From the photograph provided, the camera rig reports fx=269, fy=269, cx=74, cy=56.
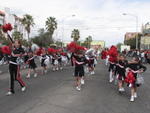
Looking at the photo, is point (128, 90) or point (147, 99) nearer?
point (147, 99)

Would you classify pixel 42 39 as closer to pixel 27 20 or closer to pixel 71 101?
pixel 27 20

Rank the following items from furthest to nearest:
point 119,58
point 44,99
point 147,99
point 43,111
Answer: point 119,58 < point 147,99 < point 44,99 < point 43,111

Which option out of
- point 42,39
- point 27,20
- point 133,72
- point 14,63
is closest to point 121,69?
point 133,72

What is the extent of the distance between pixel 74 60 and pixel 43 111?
391 centimetres

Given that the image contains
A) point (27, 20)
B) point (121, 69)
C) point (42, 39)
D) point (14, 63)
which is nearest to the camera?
point (14, 63)

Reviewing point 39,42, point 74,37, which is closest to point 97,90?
point 39,42

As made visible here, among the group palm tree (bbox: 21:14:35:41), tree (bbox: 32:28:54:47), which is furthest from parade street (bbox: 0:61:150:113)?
tree (bbox: 32:28:54:47)

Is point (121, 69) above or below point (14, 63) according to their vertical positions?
below

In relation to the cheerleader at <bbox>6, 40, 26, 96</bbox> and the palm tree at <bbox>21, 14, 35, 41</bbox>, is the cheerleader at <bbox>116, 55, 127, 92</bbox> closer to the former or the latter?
the cheerleader at <bbox>6, 40, 26, 96</bbox>

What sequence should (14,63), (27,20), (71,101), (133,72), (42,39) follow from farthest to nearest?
(42,39), (27,20), (14,63), (133,72), (71,101)

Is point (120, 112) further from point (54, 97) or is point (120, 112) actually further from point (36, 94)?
point (36, 94)

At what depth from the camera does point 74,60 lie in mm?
10375

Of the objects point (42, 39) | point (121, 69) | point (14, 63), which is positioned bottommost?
point (121, 69)

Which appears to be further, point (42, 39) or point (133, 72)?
point (42, 39)
